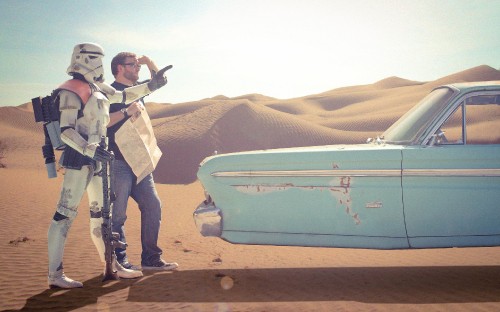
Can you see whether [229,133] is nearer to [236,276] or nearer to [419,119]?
[236,276]

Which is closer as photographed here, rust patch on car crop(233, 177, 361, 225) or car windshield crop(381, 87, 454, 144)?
rust patch on car crop(233, 177, 361, 225)

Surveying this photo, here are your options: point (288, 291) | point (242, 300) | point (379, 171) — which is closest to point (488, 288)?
point (379, 171)

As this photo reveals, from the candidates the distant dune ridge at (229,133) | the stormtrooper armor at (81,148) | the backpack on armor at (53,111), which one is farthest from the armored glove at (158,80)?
the distant dune ridge at (229,133)

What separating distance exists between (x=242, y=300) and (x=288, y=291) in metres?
0.51

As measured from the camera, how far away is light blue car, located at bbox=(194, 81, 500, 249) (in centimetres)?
376

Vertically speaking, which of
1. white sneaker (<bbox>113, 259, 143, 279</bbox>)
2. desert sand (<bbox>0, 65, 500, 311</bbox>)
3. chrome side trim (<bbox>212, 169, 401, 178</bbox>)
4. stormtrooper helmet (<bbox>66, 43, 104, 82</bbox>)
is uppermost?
stormtrooper helmet (<bbox>66, 43, 104, 82</bbox>)

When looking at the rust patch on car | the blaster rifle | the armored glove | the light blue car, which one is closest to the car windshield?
the light blue car

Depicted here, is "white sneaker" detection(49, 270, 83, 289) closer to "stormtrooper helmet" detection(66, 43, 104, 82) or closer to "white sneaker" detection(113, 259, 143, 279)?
"white sneaker" detection(113, 259, 143, 279)

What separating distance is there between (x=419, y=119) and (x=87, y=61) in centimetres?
338

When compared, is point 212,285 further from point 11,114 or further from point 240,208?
point 11,114

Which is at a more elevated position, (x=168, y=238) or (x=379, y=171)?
(x=379, y=171)

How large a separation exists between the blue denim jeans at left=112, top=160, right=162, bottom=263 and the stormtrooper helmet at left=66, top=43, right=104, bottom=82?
96 centimetres

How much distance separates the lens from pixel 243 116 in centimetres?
2994

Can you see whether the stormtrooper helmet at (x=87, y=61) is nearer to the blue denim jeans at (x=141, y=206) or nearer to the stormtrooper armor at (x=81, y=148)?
the stormtrooper armor at (x=81, y=148)
